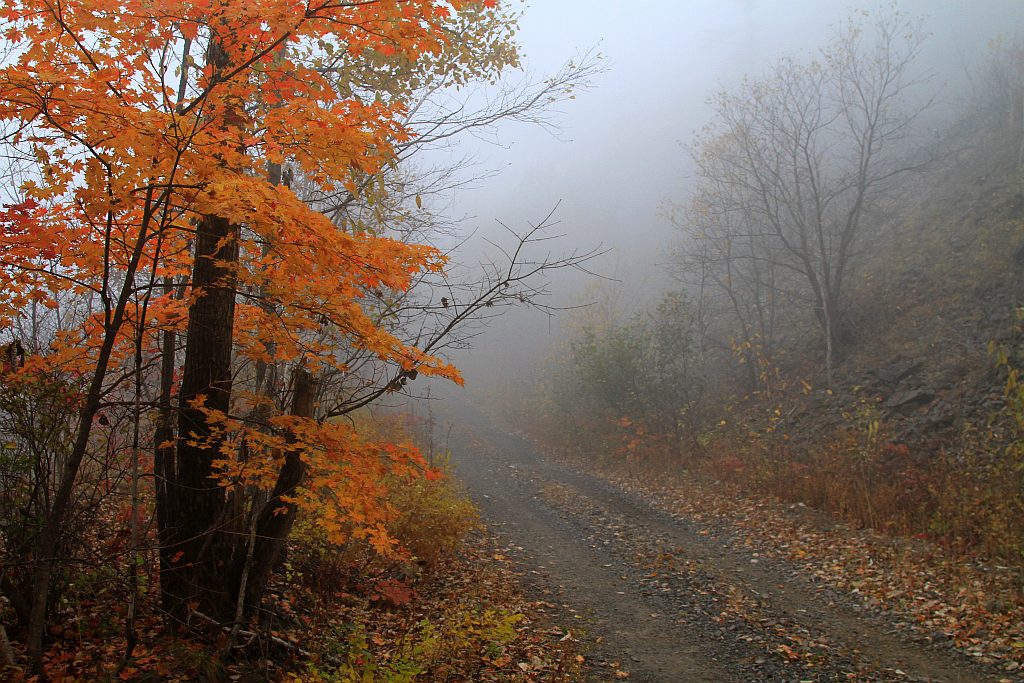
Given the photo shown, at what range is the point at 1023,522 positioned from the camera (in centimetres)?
815

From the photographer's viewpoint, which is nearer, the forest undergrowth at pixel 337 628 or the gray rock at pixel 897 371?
the forest undergrowth at pixel 337 628

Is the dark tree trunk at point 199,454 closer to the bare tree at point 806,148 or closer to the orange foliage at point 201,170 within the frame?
the orange foliage at point 201,170

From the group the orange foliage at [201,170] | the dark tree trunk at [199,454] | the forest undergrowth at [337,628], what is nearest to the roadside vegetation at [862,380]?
the forest undergrowth at [337,628]

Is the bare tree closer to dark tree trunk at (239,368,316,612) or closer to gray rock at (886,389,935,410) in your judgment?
gray rock at (886,389,935,410)

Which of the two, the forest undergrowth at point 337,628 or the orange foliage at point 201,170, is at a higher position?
the orange foliage at point 201,170

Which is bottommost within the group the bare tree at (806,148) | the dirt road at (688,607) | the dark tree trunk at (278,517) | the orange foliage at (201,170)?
the dirt road at (688,607)

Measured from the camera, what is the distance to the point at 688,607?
727 cm

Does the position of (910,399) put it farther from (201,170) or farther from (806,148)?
(201,170)

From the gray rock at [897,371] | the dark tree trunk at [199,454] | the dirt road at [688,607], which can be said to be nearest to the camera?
the dark tree trunk at [199,454]

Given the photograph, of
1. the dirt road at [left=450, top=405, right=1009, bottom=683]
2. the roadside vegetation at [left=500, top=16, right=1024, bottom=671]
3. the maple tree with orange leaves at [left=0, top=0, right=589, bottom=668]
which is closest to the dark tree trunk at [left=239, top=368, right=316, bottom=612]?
the maple tree with orange leaves at [left=0, top=0, right=589, bottom=668]

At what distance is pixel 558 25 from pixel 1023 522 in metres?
61.3

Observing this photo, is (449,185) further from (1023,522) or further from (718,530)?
(1023,522)

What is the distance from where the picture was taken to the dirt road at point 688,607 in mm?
5676

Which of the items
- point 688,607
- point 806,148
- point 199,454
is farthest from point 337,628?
point 806,148
